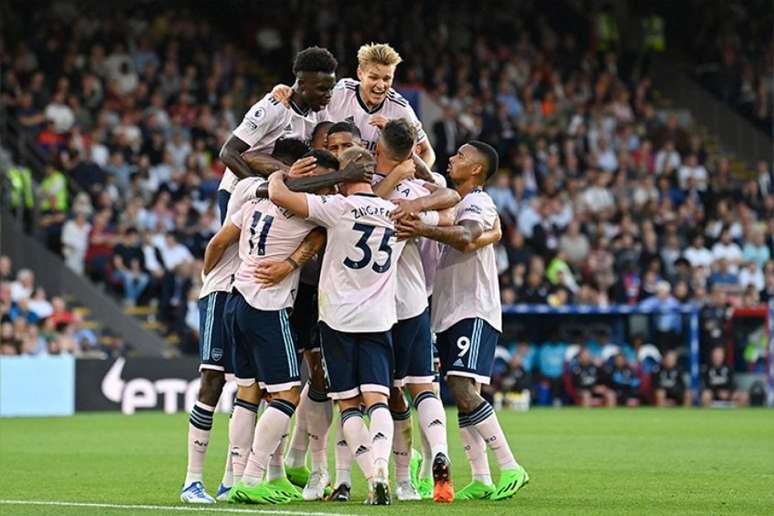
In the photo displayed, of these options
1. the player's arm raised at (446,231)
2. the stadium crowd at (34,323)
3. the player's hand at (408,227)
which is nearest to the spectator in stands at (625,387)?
the stadium crowd at (34,323)

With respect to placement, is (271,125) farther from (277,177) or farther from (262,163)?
(277,177)

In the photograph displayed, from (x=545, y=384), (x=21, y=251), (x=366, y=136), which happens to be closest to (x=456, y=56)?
(x=545, y=384)

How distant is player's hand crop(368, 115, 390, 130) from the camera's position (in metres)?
11.9

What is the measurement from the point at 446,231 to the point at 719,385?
17.8 m

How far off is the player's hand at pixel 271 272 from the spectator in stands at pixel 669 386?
701 inches

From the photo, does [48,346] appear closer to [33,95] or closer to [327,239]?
[33,95]

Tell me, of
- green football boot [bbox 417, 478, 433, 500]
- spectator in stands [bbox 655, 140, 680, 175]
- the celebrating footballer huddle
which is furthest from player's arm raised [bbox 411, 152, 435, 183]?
spectator in stands [bbox 655, 140, 680, 175]

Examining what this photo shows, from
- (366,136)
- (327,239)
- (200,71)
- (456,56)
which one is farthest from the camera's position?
(456,56)

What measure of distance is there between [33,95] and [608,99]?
12.4 m

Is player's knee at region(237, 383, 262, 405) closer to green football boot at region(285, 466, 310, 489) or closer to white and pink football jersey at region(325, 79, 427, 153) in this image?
green football boot at region(285, 466, 310, 489)

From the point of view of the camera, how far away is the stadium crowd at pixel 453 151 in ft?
87.4

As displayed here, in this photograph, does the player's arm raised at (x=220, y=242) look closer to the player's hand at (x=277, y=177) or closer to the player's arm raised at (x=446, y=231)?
the player's hand at (x=277, y=177)

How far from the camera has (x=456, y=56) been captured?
1364 inches

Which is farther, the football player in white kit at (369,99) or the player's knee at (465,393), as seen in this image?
the football player in white kit at (369,99)
